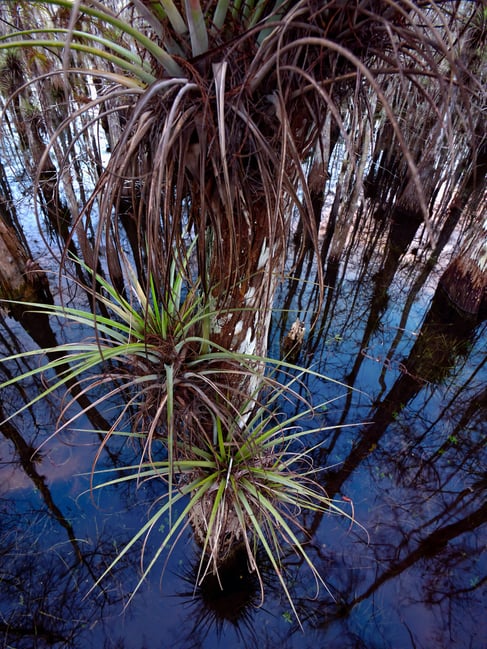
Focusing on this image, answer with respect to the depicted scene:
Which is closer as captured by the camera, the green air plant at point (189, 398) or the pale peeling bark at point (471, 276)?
the green air plant at point (189, 398)

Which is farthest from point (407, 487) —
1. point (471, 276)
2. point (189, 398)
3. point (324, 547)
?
point (471, 276)

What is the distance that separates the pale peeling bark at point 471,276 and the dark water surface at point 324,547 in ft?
3.55

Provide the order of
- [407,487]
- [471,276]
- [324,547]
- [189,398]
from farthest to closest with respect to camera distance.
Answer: [471,276] → [407,487] → [324,547] → [189,398]

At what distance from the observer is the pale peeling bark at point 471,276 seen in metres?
3.64

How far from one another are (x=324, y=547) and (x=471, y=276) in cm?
314

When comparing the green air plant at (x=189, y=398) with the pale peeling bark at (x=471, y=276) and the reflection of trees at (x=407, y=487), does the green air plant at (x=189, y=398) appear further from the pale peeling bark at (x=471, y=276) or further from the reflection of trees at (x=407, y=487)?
the pale peeling bark at (x=471, y=276)

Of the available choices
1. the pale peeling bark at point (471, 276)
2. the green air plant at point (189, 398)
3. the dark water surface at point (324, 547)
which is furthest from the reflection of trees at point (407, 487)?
the green air plant at point (189, 398)

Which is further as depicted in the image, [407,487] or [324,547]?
[407,487]

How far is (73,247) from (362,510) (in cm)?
439

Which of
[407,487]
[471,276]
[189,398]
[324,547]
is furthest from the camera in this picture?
[471,276]

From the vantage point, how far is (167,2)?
2.61ft

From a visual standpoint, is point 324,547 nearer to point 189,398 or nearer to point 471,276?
point 189,398

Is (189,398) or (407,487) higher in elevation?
(189,398)

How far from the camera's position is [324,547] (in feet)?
7.27
